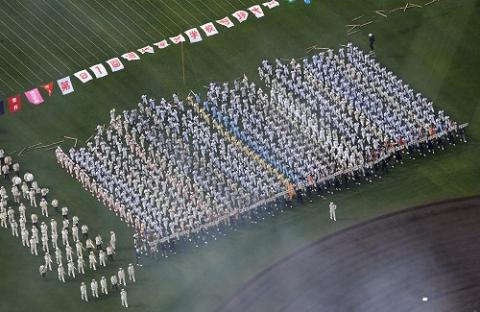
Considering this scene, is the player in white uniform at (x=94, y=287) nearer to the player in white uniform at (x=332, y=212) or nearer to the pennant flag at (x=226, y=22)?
the player in white uniform at (x=332, y=212)

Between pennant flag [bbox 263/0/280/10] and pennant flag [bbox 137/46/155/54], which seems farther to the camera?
pennant flag [bbox 263/0/280/10]

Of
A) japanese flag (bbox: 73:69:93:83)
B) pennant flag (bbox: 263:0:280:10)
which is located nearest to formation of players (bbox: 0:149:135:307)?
japanese flag (bbox: 73:69:93:83)

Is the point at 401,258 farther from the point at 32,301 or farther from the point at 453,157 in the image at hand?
the point at 32,301

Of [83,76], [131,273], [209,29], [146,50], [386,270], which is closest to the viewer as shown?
[386,270]

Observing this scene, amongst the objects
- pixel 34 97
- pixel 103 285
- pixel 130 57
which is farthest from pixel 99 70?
pixel 103 285

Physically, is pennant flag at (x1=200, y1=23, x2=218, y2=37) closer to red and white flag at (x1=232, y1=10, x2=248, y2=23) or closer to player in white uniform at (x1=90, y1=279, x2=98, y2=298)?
red and white flag at (x1=232, y1=10, x2=248, y2=23)

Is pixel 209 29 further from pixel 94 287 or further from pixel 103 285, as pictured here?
pixel 94 287
